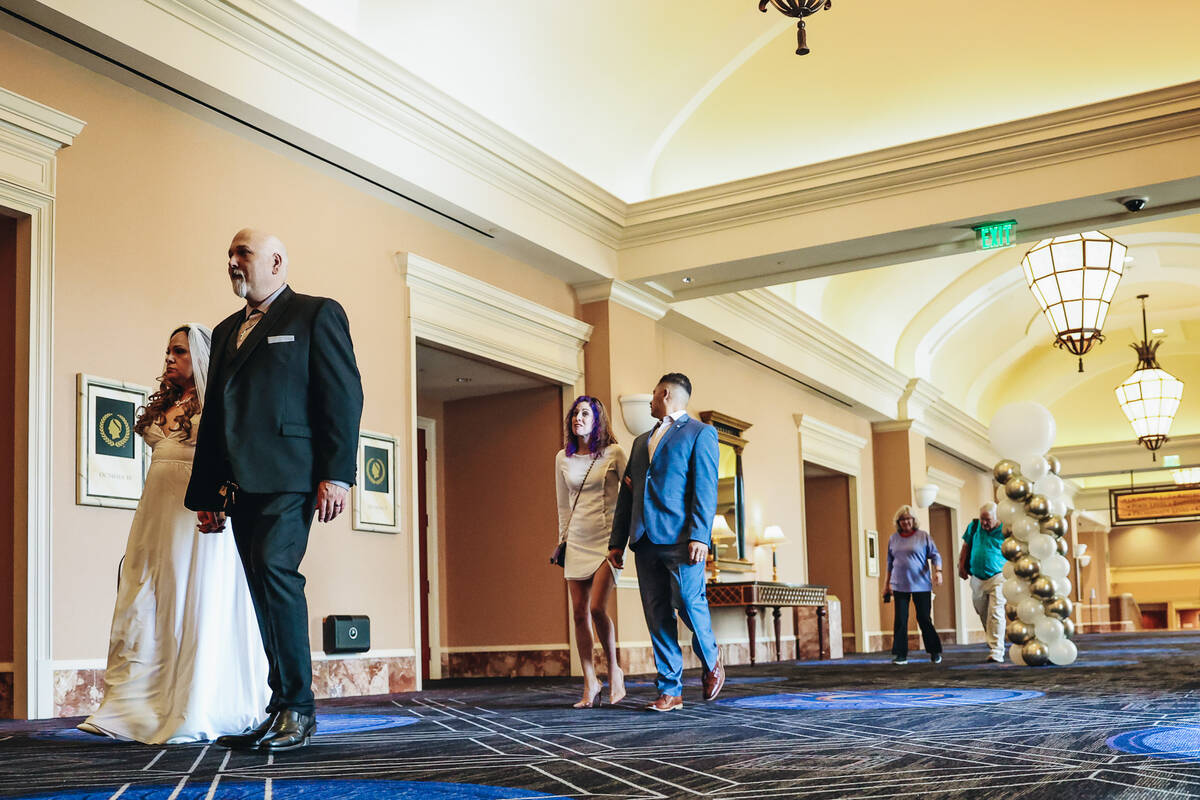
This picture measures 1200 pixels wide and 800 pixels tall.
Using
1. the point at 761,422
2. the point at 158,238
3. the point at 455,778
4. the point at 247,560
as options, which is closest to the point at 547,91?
the point at 158,238

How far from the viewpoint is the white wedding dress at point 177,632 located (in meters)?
3.81

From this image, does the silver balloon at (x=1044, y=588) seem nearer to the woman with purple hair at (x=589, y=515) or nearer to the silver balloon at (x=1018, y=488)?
Answer: the silver balloon at (x=1018, y=488)

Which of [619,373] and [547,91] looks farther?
[619,373]

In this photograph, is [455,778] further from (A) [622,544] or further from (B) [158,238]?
(B) [158,238]

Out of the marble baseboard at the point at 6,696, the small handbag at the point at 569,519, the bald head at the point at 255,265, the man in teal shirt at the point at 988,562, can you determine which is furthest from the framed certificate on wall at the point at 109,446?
the man in teal shirt at the point at 988,562

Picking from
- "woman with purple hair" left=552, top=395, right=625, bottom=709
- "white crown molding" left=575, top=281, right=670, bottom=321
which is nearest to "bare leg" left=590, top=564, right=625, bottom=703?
"woman with purple hair" left=552, top=395, right=625, bottom=709

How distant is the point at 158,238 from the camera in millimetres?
5828

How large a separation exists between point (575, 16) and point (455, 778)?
20.9 ft

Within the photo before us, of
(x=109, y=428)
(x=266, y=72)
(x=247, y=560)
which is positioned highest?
(x=266, y=72)

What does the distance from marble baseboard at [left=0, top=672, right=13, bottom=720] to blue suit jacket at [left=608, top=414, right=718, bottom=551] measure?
2585mm

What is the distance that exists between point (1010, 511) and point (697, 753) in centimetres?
603

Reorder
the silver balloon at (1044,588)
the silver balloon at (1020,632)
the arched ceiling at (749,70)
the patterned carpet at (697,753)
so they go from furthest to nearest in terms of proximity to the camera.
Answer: the silver balloon at (1020,632)
the silver balloon at (1044,588)
the arched ceiling at (749,70)
the patterned carpet at (697,753)

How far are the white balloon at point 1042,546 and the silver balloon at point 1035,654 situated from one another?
61 cm

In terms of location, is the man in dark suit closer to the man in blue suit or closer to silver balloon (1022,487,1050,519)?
the man in blue suit
